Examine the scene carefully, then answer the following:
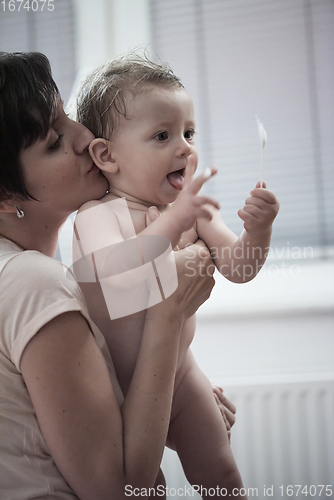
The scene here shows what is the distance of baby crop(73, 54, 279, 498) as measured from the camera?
716mm

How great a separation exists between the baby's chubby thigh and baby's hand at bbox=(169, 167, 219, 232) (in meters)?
0.35

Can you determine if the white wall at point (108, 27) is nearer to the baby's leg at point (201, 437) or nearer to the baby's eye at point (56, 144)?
the baby's eye at point (56, 144)

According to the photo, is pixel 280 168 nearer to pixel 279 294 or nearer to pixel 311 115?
pixel 311 115

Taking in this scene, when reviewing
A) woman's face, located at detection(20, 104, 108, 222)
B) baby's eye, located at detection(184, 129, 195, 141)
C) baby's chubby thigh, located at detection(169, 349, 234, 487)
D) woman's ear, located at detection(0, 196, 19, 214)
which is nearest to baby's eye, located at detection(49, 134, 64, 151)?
woman's face, located at detection(20, 104, 108, 222)

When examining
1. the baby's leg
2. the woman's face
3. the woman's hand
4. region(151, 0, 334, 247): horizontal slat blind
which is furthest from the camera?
region(151, 0, 334, 247): horizontal slat blind

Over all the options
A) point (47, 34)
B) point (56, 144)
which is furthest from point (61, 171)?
point (47, 34)

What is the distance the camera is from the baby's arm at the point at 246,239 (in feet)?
2.20

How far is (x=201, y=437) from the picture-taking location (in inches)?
32.0

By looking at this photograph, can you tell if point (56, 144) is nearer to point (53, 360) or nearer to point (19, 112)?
point (19, 112)

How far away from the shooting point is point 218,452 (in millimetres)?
808

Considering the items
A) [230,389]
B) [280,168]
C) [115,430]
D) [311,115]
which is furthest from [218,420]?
[311,115]

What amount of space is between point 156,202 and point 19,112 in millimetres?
271

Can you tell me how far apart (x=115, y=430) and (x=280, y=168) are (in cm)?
128

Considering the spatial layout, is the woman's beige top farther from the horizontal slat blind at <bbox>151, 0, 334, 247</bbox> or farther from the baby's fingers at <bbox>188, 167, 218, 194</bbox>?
the horizontal slat blind at <bbox>151, 0, 334, 247</bbox>
